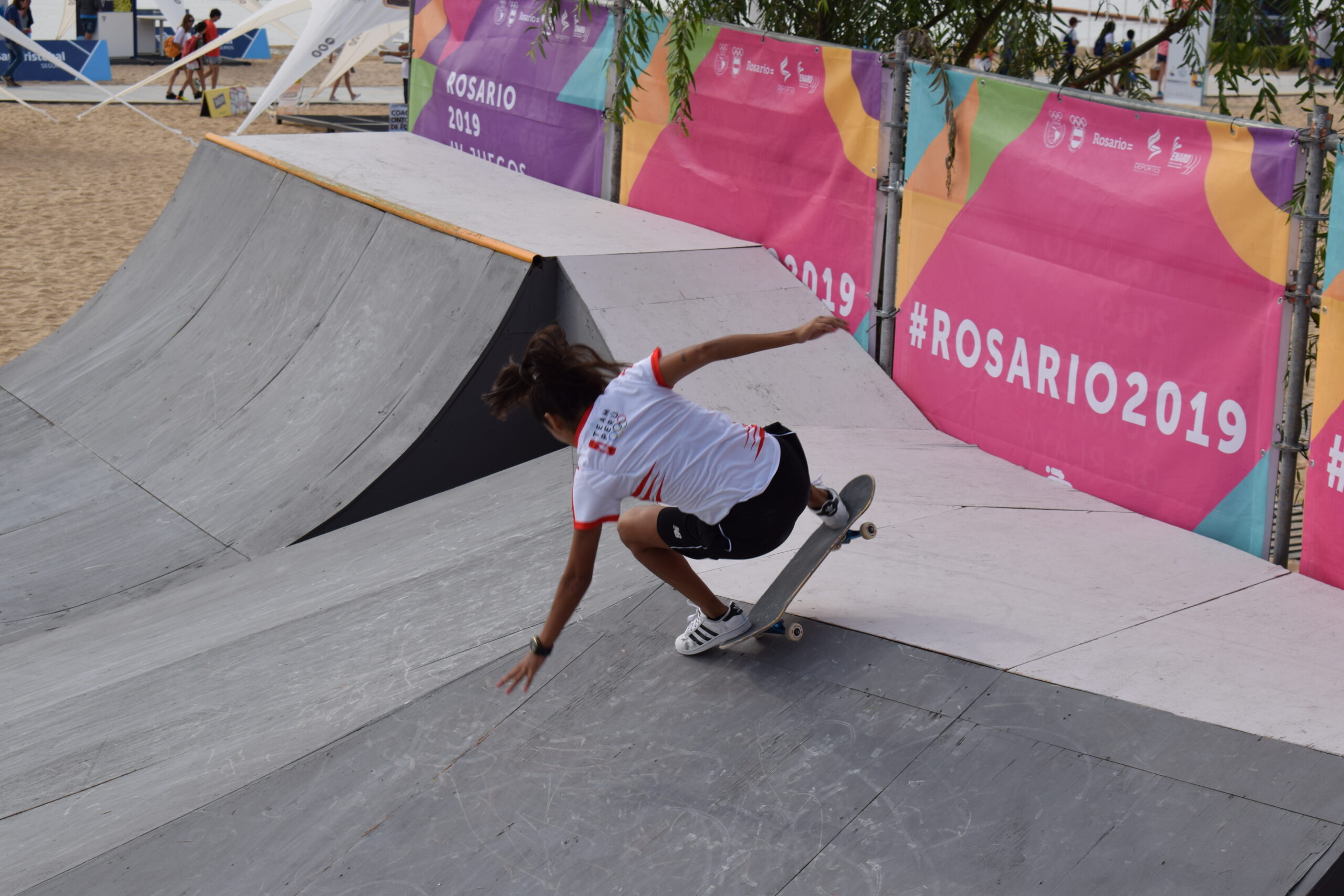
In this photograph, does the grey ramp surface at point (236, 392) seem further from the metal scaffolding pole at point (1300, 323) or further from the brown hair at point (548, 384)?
the metal scaffolding pole at point (1300, 323)

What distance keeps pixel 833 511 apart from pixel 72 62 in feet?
100

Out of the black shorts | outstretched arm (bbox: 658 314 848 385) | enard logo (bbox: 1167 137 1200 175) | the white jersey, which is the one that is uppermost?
enard logo (bbox: 1167 137 1200 175)

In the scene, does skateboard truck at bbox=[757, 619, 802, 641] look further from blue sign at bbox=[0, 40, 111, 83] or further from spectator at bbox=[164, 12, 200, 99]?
blue sign at bbox=[0, 40, 111, 83]

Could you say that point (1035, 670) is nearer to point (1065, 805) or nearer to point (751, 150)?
point (1065, 805)

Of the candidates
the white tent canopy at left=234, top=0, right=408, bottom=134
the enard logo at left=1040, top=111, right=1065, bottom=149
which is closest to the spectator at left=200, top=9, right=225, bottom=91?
the white tent canopy at left=234, top=0, right=408, bottom=134

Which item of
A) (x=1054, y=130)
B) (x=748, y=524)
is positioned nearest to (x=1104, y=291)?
(x=1054, y=130)

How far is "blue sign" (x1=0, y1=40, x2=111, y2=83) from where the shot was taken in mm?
28500

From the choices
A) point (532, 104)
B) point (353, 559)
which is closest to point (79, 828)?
point (353, 559)

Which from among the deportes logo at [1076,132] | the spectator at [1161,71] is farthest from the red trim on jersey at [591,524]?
the spectator at [1161,71]

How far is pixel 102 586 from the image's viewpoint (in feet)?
21.2

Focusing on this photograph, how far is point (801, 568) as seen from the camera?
13.8 ft

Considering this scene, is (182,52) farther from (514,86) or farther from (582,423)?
(582,423)

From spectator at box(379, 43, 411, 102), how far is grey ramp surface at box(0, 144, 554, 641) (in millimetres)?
2895

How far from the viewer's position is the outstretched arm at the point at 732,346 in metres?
3.60
